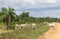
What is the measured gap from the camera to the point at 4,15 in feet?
100

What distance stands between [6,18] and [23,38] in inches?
668

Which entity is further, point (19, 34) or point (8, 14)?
point (8, 14)

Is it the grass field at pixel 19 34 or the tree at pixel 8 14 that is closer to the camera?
the grass field at pixel 19 34

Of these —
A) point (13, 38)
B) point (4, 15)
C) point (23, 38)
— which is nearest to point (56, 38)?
point (23, 38)

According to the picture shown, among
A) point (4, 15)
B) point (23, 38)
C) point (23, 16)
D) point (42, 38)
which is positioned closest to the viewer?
point (23, 38)

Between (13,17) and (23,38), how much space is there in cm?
1815

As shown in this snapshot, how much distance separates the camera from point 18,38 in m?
13.9

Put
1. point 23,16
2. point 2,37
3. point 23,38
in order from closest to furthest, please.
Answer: point 2,37
point 23,38
point 23,16

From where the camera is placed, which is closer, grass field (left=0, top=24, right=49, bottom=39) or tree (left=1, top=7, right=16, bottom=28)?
grass field (left=0, top=24, right=49, bottom=39)

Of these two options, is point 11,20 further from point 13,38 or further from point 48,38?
point 13,38

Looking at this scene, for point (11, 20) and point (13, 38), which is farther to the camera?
point (11, 20)

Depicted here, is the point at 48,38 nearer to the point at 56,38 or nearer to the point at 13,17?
the point at 56,38

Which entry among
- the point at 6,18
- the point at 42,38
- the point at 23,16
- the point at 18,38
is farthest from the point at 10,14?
the point at 18,38

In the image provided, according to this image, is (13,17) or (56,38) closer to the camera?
(56,38)
